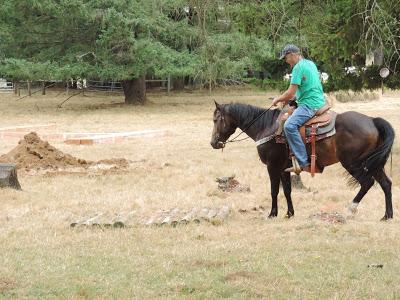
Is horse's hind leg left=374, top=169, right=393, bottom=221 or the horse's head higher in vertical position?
the horse's head

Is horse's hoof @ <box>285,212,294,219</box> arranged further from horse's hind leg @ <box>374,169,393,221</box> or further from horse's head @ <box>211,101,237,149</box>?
horse's head @ <box>211,101,237,149</box>

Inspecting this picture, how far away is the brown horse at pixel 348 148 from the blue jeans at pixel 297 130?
29cm

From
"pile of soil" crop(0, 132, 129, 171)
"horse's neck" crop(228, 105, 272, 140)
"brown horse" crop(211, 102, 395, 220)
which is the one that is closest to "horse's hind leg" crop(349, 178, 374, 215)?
"brown horse" crop(211, 102, 395, 220)

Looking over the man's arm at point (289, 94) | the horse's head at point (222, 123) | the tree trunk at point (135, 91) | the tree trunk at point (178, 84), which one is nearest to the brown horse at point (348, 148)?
the horse's head at point (222, 123)

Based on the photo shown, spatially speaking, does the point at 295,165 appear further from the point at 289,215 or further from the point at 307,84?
the point at 307,84

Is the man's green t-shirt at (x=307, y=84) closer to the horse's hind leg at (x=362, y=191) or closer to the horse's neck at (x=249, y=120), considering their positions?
the horse's neck at (x=249, y=120)

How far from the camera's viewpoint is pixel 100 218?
9.23 m

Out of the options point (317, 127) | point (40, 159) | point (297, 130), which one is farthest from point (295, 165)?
point (40, 159)

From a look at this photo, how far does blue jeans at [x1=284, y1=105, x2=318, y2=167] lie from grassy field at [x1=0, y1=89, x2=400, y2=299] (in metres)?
0.87

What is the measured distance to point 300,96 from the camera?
29.9 ft

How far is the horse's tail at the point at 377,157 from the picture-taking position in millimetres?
8914

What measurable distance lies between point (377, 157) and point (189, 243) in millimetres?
2867

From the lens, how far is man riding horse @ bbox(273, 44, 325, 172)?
8.89 m

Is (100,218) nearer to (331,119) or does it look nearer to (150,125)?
(331,119)
